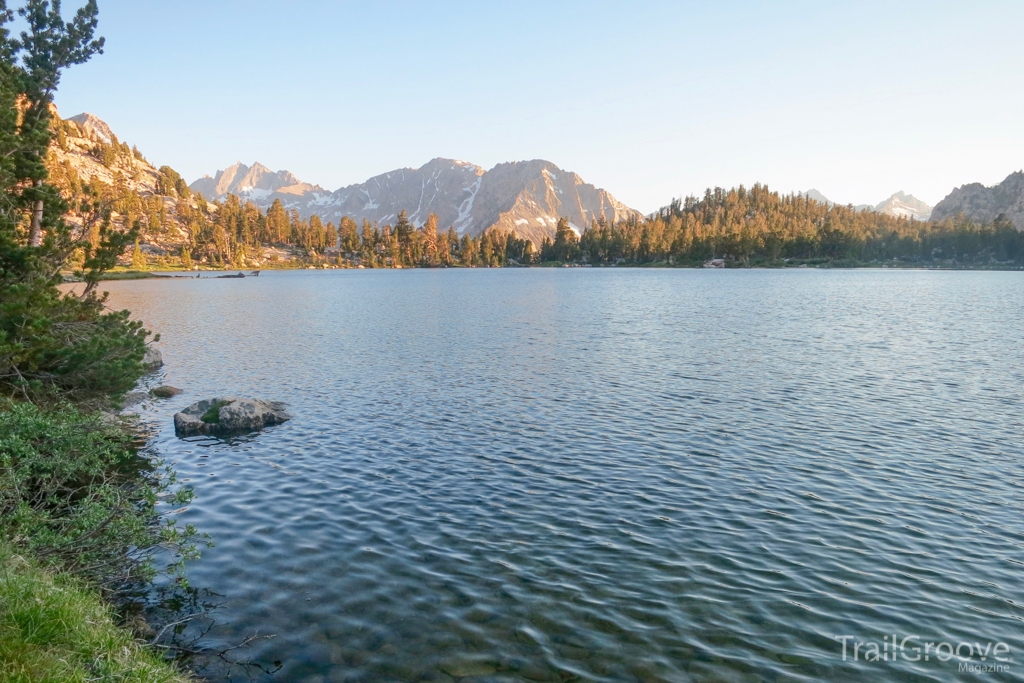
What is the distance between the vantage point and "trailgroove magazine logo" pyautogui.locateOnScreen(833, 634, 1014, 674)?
1177 cm

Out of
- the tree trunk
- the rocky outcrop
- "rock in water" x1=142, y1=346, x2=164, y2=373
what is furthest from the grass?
"rock in water" x1=142, y1=346, x2=164, y2=373

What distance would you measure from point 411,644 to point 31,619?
645cm

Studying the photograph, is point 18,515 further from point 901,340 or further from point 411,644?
point 901,340

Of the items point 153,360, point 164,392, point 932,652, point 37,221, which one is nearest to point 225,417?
point 164,392

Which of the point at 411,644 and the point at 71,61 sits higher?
the point at 71,61

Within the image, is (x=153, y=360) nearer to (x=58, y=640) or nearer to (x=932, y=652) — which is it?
(x=58, y=640)

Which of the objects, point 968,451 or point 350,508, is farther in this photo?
point 968,451

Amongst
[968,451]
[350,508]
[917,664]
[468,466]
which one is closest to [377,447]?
[468,466]

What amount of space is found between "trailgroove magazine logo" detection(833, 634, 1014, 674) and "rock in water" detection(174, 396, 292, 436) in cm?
2502

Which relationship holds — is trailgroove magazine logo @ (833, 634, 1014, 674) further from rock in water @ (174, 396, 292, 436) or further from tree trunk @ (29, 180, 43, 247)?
tree trunk @ (29, 180, 43, 247)

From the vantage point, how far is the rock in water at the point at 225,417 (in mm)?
28203

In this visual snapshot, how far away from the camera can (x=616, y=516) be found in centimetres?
1858

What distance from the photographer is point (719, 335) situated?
2309 inches

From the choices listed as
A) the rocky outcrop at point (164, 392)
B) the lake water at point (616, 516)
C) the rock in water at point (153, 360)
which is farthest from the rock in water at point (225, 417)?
the rock in water at point (153, 360)
